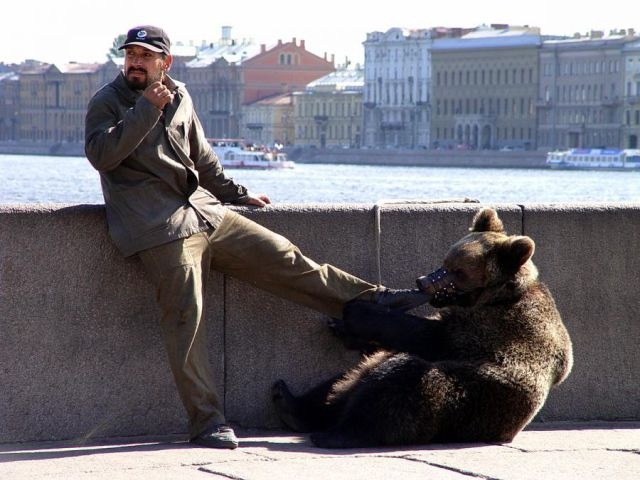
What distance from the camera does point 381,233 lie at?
564 cm

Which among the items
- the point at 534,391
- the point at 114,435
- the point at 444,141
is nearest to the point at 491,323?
the point at 534,391

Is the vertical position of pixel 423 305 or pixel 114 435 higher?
pixel 423 305

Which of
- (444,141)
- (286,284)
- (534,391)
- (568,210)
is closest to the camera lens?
(534,391)

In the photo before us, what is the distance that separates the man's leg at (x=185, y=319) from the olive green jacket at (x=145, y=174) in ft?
0.18

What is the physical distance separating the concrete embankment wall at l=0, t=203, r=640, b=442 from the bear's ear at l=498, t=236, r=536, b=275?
25.3 inches

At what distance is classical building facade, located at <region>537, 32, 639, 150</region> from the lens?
94.1 m

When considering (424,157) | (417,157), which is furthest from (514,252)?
(417,157)

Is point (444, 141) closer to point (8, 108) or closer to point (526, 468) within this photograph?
point (8, 108)

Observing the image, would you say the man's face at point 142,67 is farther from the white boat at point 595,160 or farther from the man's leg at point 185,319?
the white boat at point 595,160

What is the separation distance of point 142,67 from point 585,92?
9398 centimetres

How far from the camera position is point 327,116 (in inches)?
4535

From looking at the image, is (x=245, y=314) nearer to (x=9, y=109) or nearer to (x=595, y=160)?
(x=595, y=160)

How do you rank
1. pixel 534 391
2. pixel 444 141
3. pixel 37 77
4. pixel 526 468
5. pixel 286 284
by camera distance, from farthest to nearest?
pixel 37 77, pixel 444 141, pixel 286 284, pixel 534 391, pixel 526 468

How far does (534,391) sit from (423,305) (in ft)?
2.48
